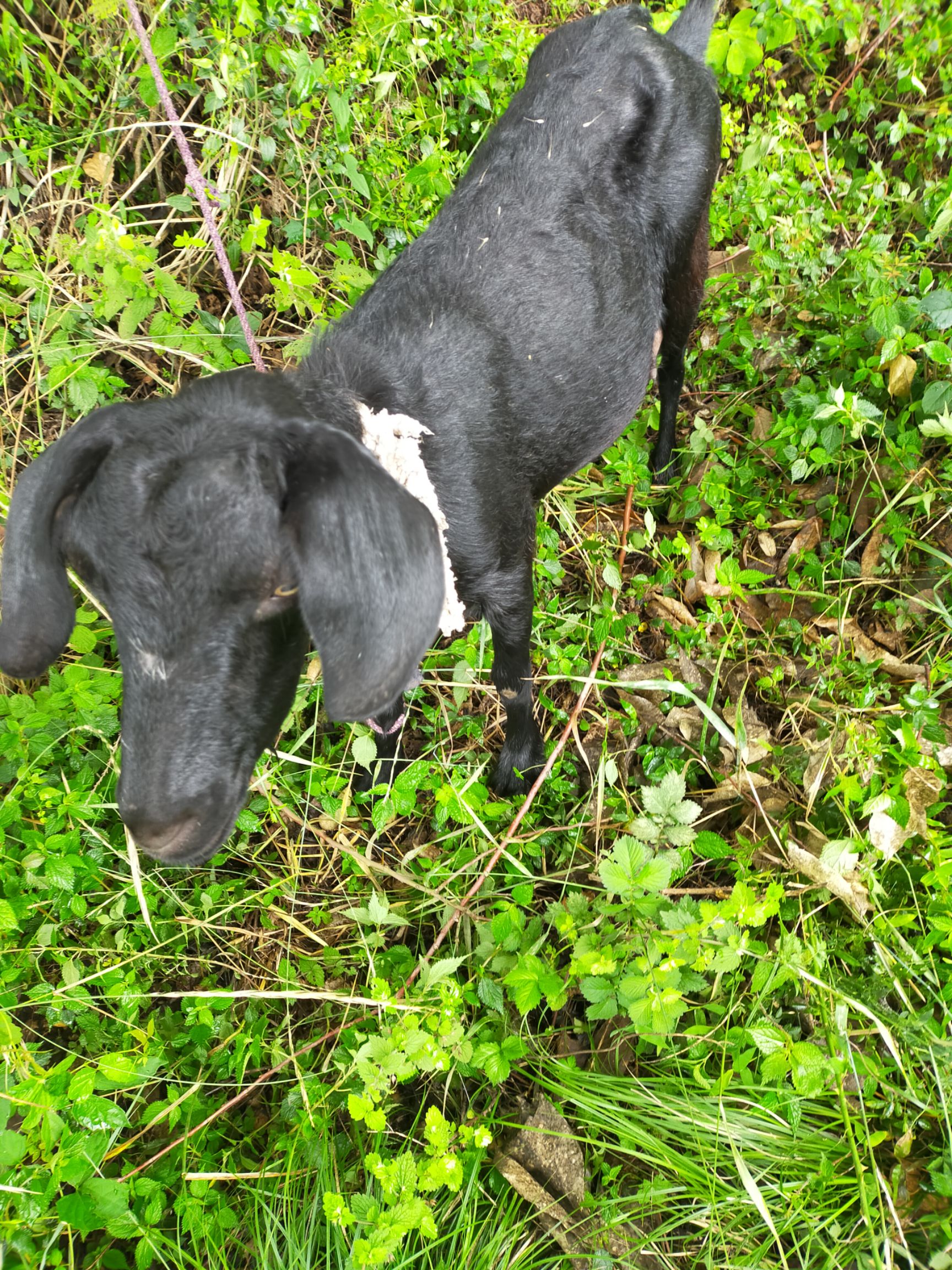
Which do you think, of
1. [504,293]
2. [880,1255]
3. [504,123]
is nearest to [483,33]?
[504,123]

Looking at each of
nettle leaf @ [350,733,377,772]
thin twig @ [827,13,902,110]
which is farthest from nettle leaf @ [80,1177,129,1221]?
thin twig @ [827,13,902,110]

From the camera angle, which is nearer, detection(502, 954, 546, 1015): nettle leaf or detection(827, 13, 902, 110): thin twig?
detection(502, 954, 546, 1015): nettle leaf

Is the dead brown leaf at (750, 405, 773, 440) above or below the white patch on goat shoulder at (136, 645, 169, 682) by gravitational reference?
below

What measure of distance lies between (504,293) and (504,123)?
0.97 meters

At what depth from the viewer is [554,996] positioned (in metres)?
2.37

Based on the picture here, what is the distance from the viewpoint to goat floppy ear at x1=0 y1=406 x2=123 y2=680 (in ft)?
5.85

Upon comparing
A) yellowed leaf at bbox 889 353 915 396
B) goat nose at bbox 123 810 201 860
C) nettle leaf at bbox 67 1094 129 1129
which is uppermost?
yellowed leaf at bbox 889 353 915 396

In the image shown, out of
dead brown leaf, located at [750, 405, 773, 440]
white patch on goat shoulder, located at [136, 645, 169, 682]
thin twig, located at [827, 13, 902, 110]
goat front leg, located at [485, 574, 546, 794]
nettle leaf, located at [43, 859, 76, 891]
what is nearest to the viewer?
white patch on goat shoulder, located at [136, 645, 169, 682]

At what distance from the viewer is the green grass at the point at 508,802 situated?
2260 mm

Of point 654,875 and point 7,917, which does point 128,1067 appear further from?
point 654,875

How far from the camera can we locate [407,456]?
2.19 meters

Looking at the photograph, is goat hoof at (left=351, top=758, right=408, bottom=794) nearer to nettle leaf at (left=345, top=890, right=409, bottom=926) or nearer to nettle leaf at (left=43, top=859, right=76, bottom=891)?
nettle leaf at (left=345, top=890, right=409, bottom=926)

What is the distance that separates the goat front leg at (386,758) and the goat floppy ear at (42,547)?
57.5 inches

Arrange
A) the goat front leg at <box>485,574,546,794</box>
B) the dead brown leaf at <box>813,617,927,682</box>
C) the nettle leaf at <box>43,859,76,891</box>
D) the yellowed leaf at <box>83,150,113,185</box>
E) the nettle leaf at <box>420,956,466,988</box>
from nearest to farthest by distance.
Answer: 1. the nettle leaf at <box>420,956,466,988</box>
2. the nettle leaf at <box>43,859,76,891</box>
3. the goat front leg at <box>485,574,546,794</box>
4. the dead brown leaf at <box>813,617,927,682</box>
5. the yellowed leaf at <box>83,150,113,185</box>
